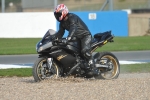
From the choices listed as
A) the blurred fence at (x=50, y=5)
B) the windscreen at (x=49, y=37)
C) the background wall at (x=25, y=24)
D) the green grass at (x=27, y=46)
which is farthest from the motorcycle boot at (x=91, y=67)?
the blurred fence at (x=50, y=5)

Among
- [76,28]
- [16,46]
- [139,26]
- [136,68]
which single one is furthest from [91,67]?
[139,26]

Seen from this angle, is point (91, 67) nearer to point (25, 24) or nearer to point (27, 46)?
point (27, 46)

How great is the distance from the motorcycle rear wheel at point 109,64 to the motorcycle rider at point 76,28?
30cm

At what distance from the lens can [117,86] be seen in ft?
32.4

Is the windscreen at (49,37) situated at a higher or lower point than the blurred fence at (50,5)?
lower

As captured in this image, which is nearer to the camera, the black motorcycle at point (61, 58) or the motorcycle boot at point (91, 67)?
the black motorcycle at point (61, 58)

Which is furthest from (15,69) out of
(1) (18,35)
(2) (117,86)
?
(1) (18,35)

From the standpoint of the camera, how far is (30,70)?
46.2 ft

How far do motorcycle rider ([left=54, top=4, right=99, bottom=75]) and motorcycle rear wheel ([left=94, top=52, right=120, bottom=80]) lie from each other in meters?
0.30

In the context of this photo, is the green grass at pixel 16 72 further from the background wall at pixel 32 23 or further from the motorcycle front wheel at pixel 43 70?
the background wall at pixel 32 23

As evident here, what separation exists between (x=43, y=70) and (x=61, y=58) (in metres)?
0.44

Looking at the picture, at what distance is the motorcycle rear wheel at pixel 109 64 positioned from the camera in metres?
11.5

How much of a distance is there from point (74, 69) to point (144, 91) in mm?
2144

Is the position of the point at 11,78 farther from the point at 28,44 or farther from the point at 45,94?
the point at 28,44
